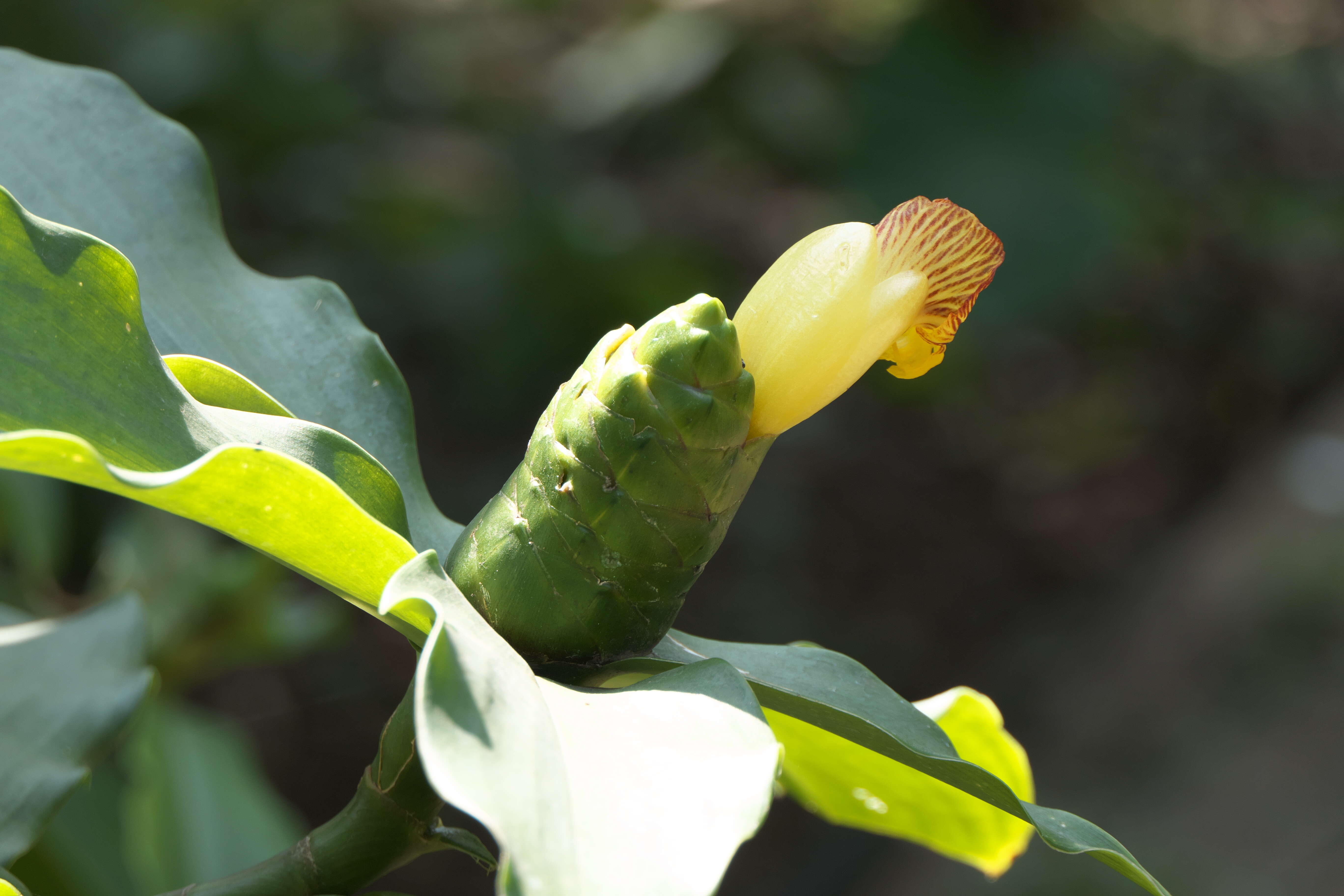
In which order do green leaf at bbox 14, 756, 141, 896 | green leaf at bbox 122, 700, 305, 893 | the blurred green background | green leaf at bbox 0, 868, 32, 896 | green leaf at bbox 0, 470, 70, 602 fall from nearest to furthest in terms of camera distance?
green leaf at bbox 0, 868, 32, 896
green leaf at bbox 14, 756, 141, 896
green leaf at bbox 122, 700, 305, 893
green leaf at bbox 0, 470, 70, 602
the blurred green background

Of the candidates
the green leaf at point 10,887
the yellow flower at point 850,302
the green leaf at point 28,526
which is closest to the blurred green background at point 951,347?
the green leaf at point 28,526

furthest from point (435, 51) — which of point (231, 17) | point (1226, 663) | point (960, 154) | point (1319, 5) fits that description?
point (1319, 5)

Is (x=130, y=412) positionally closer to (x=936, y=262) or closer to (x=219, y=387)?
(x=219, y=387)

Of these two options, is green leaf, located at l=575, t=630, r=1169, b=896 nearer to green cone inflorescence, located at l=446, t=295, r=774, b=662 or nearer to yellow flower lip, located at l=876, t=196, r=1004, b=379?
green cone inflorescence, located at l=446, t=295, r=774, b=662

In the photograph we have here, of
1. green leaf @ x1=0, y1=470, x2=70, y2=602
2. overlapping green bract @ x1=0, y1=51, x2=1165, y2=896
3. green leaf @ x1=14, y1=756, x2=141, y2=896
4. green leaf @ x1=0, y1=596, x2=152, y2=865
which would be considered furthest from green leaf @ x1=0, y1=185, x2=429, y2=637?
green leaf @ x1=0, y1=470, x2=70, y2=602

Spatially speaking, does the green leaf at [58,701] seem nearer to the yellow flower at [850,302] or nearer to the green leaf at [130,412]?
the green leaf at [130,412]

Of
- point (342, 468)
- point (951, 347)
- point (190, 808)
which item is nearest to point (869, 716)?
point (342, 468)
